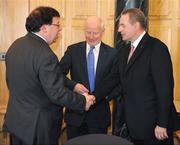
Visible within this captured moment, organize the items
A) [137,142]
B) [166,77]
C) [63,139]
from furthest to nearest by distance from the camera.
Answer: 1. [63,139]
2. [137,142]
3. [166,77]

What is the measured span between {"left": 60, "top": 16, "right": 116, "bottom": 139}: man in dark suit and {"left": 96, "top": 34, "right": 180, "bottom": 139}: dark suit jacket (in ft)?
1.05

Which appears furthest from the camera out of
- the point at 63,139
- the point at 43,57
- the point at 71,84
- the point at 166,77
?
the point at 63,139

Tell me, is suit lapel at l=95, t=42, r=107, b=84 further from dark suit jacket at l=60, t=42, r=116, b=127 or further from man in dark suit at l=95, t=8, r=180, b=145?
man in dark suit at l=95, t=8, r=180, b=145

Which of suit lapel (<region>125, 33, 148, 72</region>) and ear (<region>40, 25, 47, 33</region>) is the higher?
ear (<region>40, 25, 47, 33</region>)

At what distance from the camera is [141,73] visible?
2482 mm

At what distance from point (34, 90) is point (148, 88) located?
80 centimetres

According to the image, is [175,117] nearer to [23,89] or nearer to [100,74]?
[100,74]

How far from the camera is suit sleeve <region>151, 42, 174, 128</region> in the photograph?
241 centimetres

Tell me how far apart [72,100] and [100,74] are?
22.7 inches

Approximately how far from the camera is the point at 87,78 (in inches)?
116

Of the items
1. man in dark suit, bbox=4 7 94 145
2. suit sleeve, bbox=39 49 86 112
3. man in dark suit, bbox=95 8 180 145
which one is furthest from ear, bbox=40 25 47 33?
man in dark suit, bbox=95 8 180 145

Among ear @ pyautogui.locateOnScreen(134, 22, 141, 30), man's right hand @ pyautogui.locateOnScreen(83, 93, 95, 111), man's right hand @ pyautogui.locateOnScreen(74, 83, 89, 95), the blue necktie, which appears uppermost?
ear @ pyautogui.locateOnScreen(134, 22, 141, 30)

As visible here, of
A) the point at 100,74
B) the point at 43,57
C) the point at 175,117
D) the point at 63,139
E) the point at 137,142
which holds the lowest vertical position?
the point at 63,139

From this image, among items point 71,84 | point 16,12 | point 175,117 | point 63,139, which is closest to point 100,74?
point 71,84
